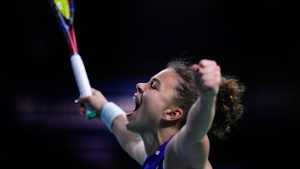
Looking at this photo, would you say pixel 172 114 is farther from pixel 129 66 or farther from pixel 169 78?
pixel 129 66

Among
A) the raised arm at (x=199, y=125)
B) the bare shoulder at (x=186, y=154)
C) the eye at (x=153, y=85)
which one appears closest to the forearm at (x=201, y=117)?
the raised arm at (x=199, y=125)

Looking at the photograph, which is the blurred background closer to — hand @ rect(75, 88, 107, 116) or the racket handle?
hand @ rect(75, 88, 107, 116)

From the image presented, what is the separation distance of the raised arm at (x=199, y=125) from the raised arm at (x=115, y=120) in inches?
18.8

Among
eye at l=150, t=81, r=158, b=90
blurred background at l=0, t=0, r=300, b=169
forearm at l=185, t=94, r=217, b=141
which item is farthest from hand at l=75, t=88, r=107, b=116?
blurred background at l=0, t=0, r=300, b=169

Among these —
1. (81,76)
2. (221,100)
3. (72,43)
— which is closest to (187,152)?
(221,100)

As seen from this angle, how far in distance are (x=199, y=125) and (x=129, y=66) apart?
387cm

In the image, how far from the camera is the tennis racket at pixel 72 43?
2836 millimetres

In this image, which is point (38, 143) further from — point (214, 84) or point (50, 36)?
point (214, 84)

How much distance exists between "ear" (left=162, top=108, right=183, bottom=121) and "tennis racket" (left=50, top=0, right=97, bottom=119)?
0.43 m

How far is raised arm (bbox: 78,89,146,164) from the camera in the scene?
2939 mm

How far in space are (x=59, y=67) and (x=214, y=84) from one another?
423cm

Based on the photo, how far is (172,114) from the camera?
3.16m

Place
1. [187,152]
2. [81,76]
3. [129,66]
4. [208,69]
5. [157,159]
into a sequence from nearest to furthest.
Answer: [208,69] < [187,152] < [81,76] < [157,159] < [129,66]

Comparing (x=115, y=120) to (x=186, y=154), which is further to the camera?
(x=115, y=120)
